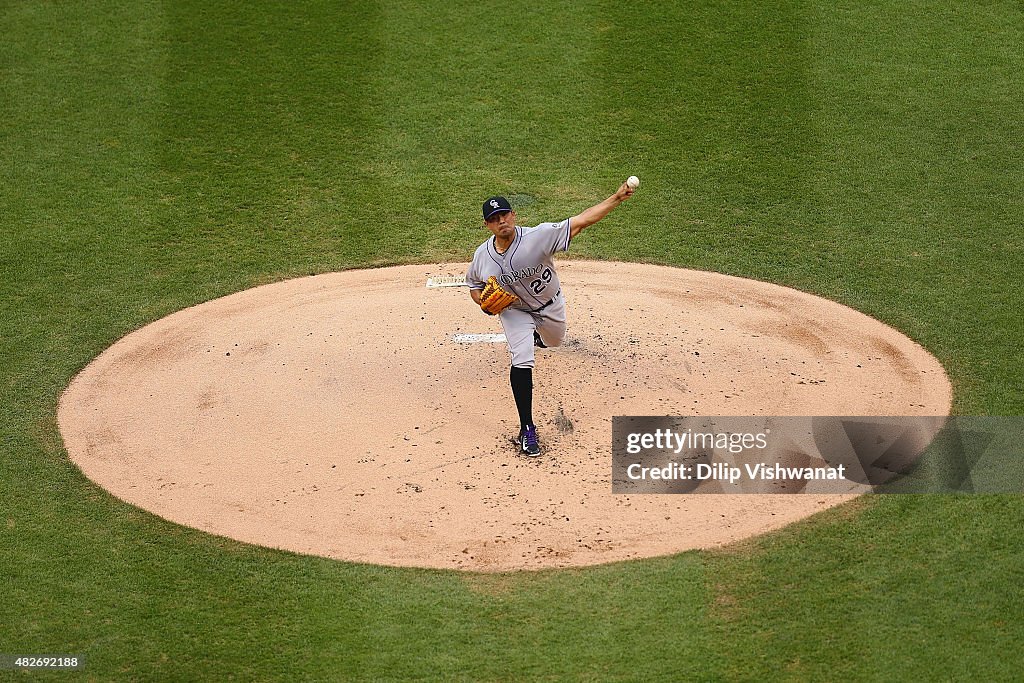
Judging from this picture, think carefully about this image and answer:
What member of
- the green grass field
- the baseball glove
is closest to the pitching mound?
the green grass field

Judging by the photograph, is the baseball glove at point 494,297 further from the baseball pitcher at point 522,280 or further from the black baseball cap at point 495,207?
the black baseball cap at point 495,207

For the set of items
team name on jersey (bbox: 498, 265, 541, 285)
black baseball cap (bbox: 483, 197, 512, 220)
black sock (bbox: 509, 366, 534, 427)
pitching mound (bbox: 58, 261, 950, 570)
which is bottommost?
pitching mound (bbox: 58, 261, 950, 570)

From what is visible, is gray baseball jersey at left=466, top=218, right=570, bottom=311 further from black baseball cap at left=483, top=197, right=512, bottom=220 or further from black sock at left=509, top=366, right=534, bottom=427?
black sock at left=509, top=366, right=534, bottom=427

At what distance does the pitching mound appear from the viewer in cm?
783

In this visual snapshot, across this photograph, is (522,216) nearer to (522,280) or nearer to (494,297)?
(522,280)

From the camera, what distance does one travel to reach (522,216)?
40.9 feet

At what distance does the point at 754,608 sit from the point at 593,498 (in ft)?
4.96

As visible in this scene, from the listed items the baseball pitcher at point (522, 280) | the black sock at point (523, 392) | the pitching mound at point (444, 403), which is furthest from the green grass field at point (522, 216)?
the baseball pitcher at point (522, 280)

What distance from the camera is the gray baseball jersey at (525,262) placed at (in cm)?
879

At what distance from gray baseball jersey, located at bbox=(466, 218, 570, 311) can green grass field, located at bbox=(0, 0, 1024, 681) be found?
2.42 m

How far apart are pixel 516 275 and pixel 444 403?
111cm

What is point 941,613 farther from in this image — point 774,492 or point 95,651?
point 95,651

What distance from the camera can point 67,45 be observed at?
49.0 feet

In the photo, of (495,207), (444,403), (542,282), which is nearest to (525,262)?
(542,282)
